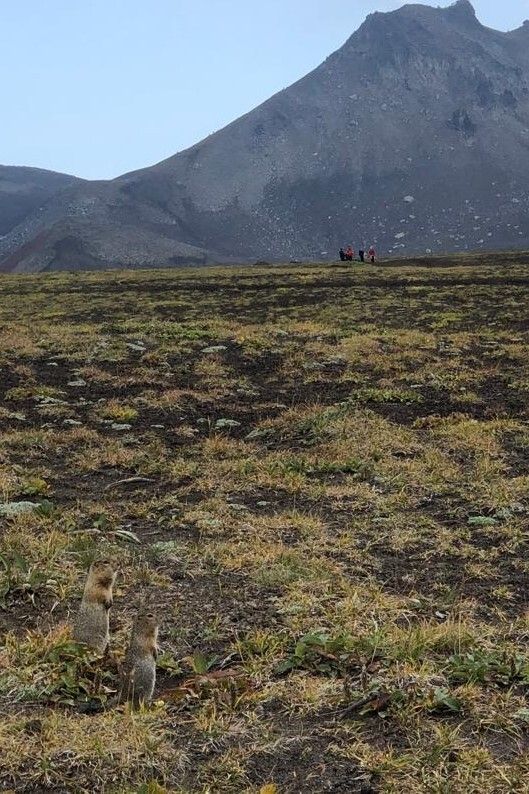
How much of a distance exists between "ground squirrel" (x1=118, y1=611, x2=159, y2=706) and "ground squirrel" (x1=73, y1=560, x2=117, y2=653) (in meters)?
0.69

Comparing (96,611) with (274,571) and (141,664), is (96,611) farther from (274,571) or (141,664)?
(274,571)

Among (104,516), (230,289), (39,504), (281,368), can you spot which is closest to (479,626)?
(104,516)

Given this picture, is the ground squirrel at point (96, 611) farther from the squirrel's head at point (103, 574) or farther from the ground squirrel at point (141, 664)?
the ground squirrel at point (141, 664)

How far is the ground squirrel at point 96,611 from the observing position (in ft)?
18.8

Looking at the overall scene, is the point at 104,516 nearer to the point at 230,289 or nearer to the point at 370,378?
the point at 370,378

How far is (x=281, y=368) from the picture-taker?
20.5 metres

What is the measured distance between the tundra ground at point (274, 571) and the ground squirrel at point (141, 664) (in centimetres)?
16

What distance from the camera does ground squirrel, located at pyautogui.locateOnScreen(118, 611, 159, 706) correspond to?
201 inches

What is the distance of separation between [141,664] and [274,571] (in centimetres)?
257

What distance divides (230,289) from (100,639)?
4675 centimetres

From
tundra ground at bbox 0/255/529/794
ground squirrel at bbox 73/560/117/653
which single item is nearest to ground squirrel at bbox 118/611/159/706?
tundra ground at bbox 0/255/529/794

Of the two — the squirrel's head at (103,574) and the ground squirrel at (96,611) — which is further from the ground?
the squirrel's head at (103,574)

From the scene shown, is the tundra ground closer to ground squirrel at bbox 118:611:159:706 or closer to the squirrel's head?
ground squirrel at bbox 118:611:159:706

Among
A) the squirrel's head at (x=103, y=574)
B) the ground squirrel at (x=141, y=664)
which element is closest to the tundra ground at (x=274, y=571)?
the ground squirrel at (x=141, y=664)
